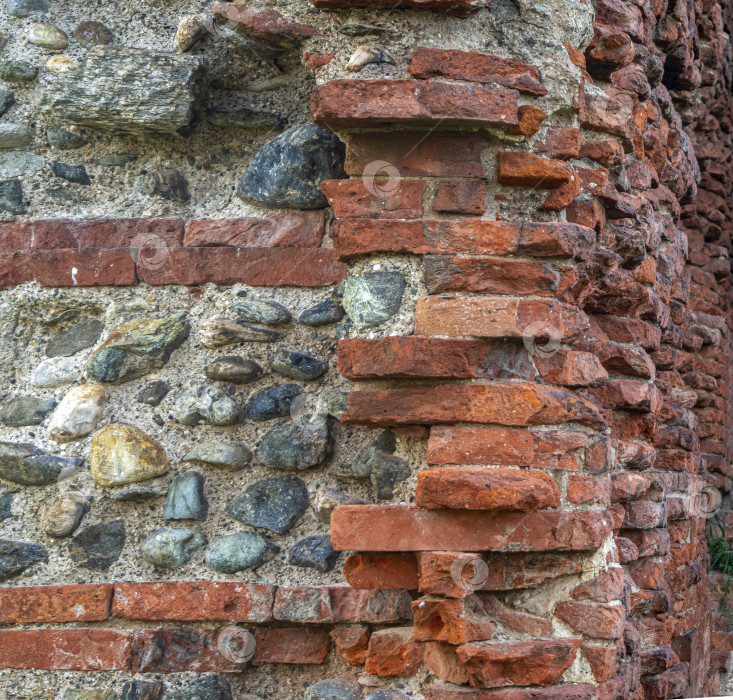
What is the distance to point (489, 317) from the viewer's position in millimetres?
1919

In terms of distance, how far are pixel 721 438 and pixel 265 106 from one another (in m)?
3.05

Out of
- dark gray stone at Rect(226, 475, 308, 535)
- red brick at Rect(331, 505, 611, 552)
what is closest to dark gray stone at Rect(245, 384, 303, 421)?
dark gray stone at Rect(226, 475, 308, 535)

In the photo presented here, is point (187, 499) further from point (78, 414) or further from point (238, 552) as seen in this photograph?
point (78, 414)

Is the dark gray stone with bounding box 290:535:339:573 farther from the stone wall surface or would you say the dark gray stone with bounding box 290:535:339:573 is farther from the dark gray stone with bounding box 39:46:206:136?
the dark gray stone with bounding box 39:46:206:136

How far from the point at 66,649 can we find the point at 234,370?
32.5 inches

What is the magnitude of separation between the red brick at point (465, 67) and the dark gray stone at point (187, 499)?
119cm

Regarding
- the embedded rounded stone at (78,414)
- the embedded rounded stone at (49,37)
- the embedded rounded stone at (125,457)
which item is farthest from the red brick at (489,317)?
the embedded rounded stone at (49,37)

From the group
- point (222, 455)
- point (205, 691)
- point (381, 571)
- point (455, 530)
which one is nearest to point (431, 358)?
point (455, 530)

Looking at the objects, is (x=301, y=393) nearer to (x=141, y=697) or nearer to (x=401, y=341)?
(x=401, y=341)

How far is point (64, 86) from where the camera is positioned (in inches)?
92.2

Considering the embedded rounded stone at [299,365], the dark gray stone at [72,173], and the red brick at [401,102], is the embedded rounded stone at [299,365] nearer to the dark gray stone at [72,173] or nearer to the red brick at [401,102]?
the red brick at [401,102]

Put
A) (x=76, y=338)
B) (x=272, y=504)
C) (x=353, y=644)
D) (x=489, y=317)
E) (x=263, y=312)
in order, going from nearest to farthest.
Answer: (x=489, y=317) → (x=353, y=644) → (x=272, y=504) → (x=263, y=312) → (x=76, y=338)

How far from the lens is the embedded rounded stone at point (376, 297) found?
78.7 inches

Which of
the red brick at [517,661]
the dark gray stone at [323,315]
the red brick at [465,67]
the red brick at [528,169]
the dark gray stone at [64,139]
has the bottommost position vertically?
the red brick at [517,661]
